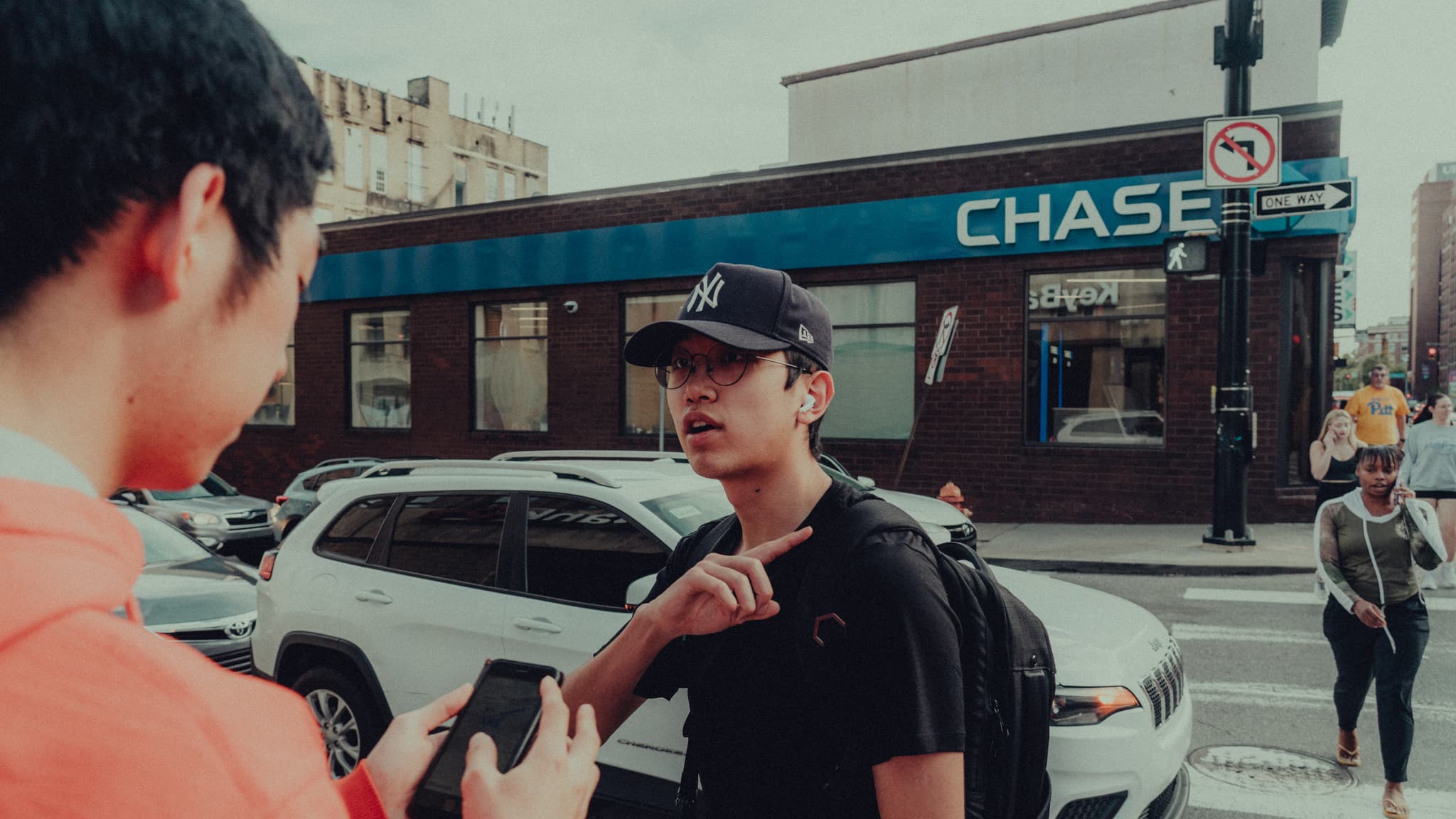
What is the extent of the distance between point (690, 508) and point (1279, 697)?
13.2 feet

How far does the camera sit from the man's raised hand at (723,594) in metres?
1.56

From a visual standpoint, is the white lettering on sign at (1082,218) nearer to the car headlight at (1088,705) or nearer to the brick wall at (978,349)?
the brick wall at (978,349)

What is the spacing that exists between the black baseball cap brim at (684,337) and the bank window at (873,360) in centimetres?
1261

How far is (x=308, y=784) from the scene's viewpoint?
67 cm

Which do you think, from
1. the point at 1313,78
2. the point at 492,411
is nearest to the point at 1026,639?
the point at 492,411

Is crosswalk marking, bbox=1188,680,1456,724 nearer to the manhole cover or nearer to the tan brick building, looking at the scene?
the manhole cover

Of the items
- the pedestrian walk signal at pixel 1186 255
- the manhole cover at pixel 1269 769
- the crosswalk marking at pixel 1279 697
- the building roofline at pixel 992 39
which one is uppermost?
the building roofline at pixel 992 39

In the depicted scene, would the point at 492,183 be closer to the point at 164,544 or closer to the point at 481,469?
the point at 164,544

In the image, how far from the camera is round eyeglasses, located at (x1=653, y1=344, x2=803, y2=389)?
75.9 inches

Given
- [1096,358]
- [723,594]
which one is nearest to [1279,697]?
[723,594]

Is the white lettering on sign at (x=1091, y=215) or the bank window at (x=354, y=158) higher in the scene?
the bank window at (x=354, y=158)

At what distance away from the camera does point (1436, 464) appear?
385 inches

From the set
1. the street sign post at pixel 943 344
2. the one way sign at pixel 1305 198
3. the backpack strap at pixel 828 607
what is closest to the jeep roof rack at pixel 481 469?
the backpack strap at pixel 828 607

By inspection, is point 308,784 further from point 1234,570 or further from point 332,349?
point 332,349
